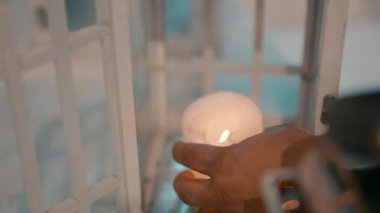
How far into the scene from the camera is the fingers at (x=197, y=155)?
0.80m

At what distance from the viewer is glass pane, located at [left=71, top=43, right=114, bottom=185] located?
835mm

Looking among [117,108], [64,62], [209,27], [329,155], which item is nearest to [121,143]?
[117,108]

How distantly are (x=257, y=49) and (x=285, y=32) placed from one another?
0.08 meters

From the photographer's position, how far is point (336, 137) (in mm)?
482

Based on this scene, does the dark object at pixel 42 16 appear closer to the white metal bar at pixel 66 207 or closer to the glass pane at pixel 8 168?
the glass pane at pixel 8 168

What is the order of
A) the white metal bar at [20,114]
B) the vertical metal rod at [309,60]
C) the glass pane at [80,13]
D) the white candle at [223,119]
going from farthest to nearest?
the vertical metal rod at [309,60] → the white candle at [223,119] → the glass pane at [80,13] → the white metal bar at [20,114]

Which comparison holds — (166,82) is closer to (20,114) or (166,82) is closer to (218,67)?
(218,67)

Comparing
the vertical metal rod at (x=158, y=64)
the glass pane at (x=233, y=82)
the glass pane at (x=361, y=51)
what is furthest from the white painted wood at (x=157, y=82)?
the glass pane at (x=361, y=51)

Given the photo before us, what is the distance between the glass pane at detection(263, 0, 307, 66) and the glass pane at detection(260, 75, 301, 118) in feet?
0.14

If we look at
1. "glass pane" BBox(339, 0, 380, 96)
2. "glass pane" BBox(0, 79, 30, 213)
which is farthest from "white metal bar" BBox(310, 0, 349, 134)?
"glass pane" BBox(0, 79, 30, 213)

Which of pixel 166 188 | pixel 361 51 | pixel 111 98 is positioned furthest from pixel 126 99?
pixel 361 51

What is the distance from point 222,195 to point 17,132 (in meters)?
0.27

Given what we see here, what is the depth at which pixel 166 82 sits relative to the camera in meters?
1.22

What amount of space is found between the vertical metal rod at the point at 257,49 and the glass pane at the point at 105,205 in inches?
14.5
